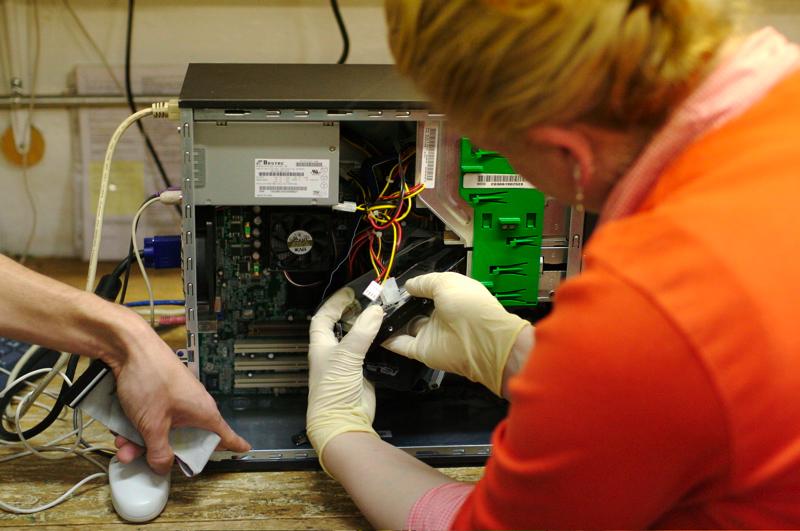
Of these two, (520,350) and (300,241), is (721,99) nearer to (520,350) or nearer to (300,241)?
(520,350)

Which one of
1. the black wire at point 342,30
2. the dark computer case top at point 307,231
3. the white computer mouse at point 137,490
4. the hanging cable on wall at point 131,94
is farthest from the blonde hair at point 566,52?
the hanging cable on wall at point 131,94

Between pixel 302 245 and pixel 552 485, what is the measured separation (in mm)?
662

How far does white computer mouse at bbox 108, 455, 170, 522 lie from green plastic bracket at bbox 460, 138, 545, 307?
1.71 ft

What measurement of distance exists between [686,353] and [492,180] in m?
0.63

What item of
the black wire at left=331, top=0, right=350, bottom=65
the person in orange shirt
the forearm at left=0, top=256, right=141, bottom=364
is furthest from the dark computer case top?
the black wire at left=331, top=0, right=350, bottom=65

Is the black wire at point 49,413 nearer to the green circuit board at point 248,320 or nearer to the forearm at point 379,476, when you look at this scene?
the green circuit board at point 248,320

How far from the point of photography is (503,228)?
1.12m

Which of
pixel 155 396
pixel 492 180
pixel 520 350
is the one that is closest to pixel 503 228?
pixel 492 180

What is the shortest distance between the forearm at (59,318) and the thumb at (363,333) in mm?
275

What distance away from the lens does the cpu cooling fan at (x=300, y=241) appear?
1142 mm

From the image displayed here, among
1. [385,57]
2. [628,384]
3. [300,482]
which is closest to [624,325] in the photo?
[628,384]

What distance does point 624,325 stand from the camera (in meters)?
0.50

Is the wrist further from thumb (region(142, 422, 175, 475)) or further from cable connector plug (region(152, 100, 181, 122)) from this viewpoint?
cable connector plug (region(152, 100, 181, 122))

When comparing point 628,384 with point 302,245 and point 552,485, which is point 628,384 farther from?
point 302,245
